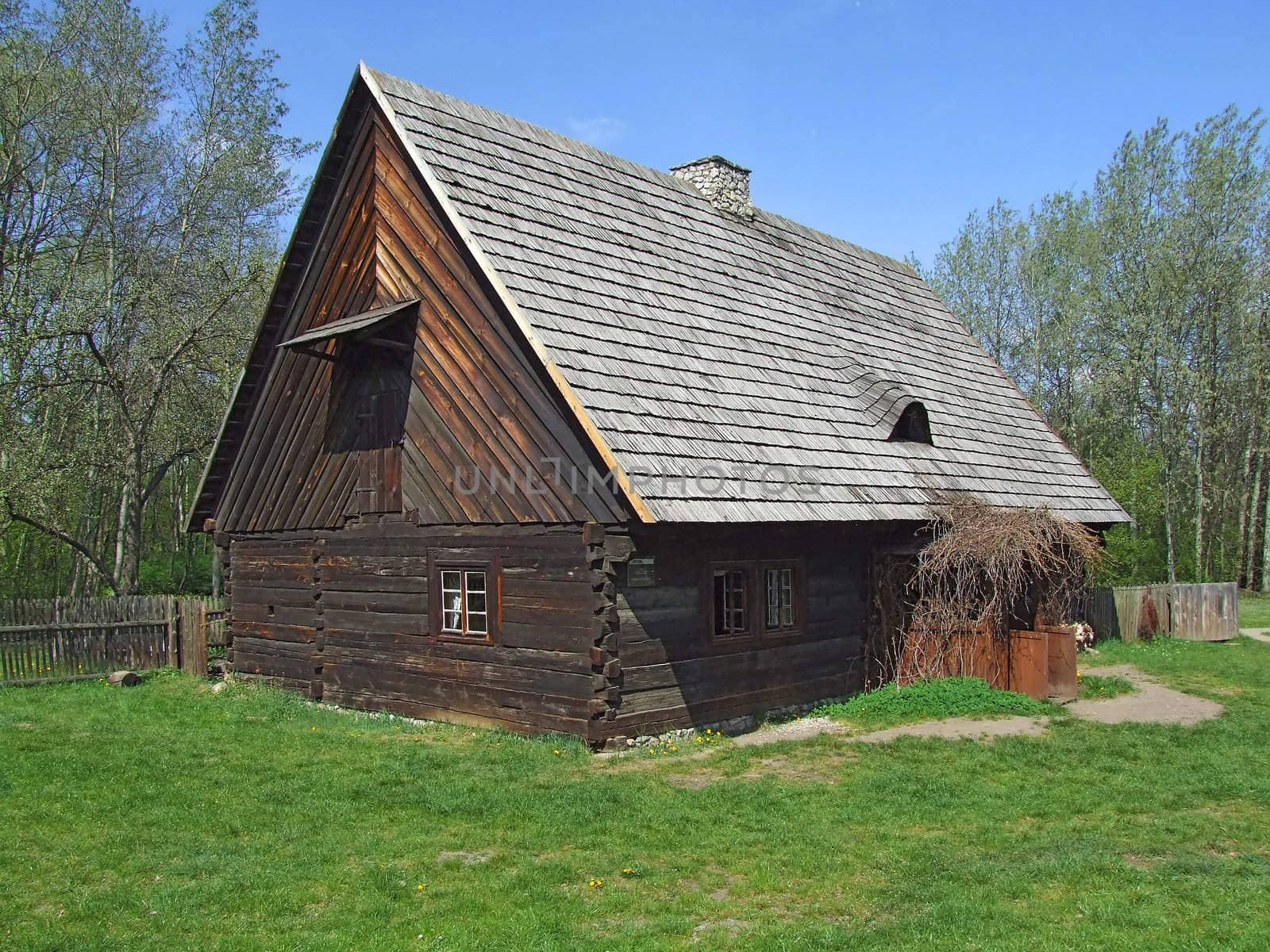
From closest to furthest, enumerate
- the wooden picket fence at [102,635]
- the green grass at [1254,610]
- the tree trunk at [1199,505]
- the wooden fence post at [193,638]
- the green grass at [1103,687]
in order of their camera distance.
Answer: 1. the green grass at [1103,687]
2. the wooden picket fence at [102,635]
3. the wooden fence post at [193,638]
4. the green grass at [1254,610]
5. the tree trunk at [1199,505]

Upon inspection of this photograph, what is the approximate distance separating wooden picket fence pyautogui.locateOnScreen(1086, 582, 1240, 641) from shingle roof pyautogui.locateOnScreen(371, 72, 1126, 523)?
3.39 m

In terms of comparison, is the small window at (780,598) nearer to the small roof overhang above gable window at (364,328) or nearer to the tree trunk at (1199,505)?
the small roof overhang above gable window at (364,328)

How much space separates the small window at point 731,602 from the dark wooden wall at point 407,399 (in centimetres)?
224

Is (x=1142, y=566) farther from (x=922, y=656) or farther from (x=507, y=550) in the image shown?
(x=507, y=550)

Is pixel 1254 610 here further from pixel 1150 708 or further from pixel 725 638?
pixel 725 638

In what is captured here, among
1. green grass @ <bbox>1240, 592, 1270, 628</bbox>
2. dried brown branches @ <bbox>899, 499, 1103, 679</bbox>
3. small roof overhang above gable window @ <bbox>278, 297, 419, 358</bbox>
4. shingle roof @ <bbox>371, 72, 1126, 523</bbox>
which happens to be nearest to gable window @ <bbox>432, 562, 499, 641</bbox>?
shingle roof @ <bbox>371, 72, 1126, 523</bbox>

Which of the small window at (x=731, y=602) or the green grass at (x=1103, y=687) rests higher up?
the small window at (x=731, y=602)

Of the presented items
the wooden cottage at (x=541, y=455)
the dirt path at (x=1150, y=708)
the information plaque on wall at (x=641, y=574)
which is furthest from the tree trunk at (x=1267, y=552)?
the information plaque on wall at (x=641, y=574)

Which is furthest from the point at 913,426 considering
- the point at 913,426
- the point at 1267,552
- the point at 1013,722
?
the point at 1267,552

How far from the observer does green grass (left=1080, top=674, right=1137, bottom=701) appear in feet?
48.3

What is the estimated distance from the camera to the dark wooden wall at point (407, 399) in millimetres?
11562

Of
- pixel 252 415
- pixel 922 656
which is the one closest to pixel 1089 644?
pixel 922 656

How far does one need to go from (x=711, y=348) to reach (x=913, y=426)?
410 cm

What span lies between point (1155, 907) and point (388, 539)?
965 cm
